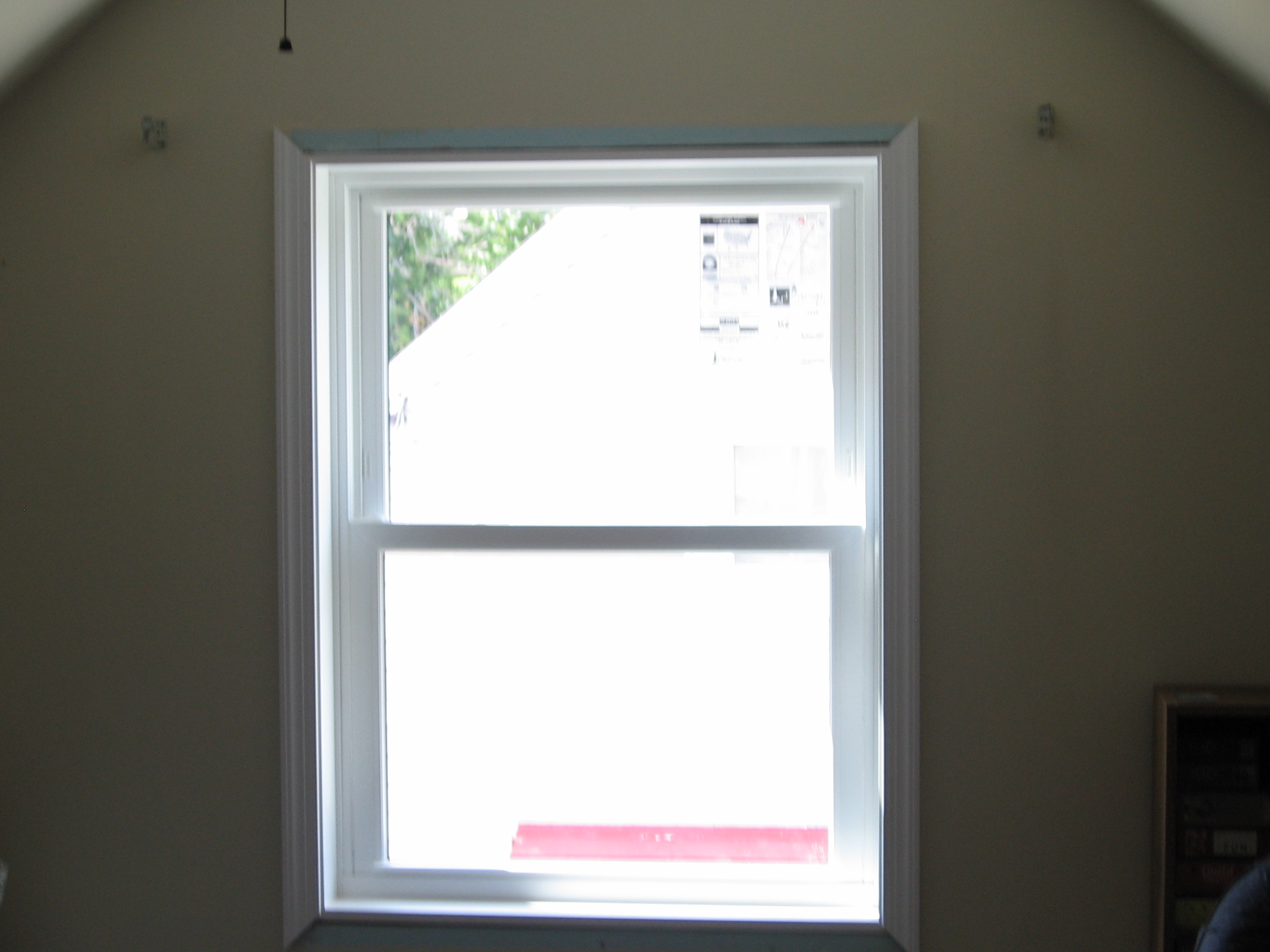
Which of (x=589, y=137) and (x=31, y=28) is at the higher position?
(x=31, y=28)

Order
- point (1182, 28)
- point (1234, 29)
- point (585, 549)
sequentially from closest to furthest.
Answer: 1. point (1234, 29)
2. point (1182, 28)
3. point (585, 549)

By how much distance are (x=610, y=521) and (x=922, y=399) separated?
706mm

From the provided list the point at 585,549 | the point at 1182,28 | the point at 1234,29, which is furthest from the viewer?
the point at 585,549

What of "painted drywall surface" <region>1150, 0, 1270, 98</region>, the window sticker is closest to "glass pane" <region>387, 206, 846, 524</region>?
the window sticker

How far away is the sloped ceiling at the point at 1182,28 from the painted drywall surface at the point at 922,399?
0.16 feet

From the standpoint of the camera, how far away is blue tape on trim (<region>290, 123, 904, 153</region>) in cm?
184

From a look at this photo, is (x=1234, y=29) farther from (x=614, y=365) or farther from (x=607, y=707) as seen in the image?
(x=607, y=707)

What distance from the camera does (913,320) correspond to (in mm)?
1831

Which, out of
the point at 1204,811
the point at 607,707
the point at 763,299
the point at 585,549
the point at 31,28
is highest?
the point at 31,28

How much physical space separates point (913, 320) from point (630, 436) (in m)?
0.64

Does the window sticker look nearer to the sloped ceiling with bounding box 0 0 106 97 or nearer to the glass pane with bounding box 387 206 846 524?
the glass pane with bounding box 387 206 846 524

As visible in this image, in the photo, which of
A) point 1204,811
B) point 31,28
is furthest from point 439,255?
point 1204,811

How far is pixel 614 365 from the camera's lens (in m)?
1.99

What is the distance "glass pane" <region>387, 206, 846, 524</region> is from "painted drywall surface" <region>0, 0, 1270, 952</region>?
0.23 metres
